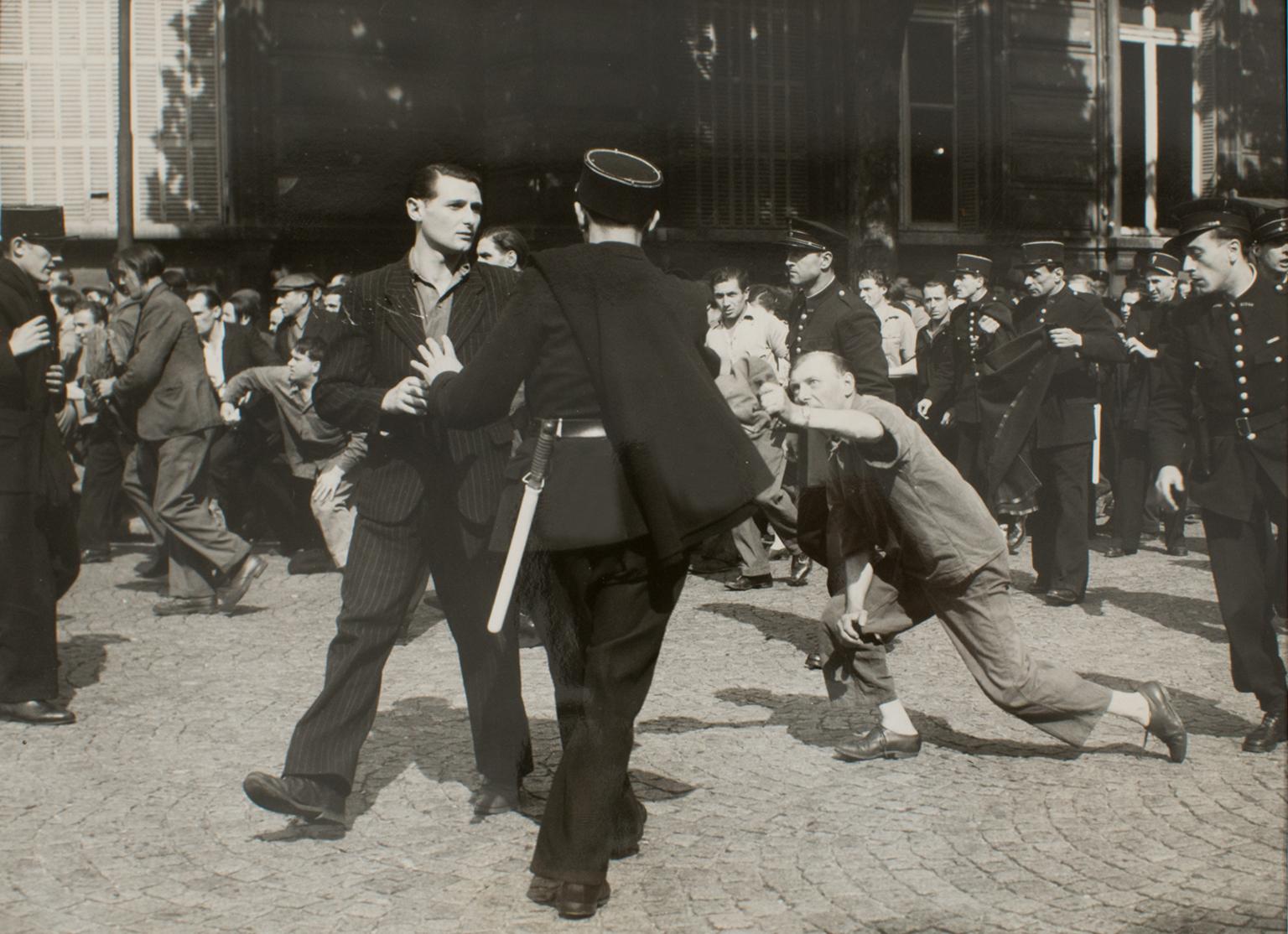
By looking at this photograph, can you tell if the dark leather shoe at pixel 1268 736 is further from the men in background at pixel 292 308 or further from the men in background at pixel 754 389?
the men in background at pixel 292 308

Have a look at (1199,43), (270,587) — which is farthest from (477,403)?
(1199,43)


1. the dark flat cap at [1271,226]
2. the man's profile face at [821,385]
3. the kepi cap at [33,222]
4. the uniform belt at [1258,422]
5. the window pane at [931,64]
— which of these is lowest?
the uniform belt at [1258,422]

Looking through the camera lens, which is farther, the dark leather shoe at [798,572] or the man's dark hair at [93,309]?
the man's dark hair at [93,309]

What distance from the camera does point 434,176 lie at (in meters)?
5.20

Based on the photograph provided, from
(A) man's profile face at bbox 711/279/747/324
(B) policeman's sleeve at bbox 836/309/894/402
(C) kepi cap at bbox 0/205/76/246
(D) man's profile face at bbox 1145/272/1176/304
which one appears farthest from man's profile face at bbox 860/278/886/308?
(C) kepi cap at bbox 0/205/76/246

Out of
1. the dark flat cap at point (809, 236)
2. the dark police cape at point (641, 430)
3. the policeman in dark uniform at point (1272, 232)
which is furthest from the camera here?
the dark flat cap at point (809, 236)

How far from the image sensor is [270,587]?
10.1m

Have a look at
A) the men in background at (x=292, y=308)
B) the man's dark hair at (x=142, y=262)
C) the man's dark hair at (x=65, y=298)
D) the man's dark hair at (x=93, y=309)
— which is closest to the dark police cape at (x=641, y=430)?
the man's dark hair at (x=142, y=262)

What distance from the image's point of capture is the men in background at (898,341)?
12812mm

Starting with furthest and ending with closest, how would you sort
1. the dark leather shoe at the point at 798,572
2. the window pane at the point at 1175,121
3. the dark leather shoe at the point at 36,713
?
1. the window pane at the point at 1175,121
2. the dark leather shoe at the point at 798,572
3. the dark leather shoe at the point at 36,713

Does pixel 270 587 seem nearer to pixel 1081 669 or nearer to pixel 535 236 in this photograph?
pixel 1081 669

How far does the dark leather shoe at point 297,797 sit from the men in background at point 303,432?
4.09 m

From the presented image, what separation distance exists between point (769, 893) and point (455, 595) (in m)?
1.39

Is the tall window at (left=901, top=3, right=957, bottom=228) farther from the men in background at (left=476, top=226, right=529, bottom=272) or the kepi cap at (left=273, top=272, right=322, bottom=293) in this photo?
the men in background at (left=476, top=226, right=529, bottom=272)
